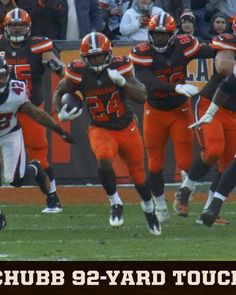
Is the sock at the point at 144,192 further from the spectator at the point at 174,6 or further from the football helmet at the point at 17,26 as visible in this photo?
the spectator at the point at 174,6

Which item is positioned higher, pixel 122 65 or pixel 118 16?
pixel 122 65

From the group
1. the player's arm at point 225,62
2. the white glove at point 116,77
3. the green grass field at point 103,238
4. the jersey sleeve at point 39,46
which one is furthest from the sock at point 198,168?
the jersey sleeve at point 39,46

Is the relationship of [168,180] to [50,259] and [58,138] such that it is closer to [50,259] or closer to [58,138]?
[58,138]

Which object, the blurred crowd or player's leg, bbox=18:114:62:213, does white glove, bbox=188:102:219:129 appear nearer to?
player's leg, bbox=18:114:62:213

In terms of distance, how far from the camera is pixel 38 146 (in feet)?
34.2

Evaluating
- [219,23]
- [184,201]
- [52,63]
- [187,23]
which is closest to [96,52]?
[52,63]

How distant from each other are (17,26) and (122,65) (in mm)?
1489

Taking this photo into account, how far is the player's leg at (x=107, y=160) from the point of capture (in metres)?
9.02

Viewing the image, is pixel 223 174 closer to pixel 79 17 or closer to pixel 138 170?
pixel 138 170

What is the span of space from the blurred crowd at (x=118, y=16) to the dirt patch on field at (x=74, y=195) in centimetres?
171

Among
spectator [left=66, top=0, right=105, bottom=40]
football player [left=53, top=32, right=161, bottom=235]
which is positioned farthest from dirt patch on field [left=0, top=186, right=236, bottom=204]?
football player [left=53, top=32, right=161, bottom=235]

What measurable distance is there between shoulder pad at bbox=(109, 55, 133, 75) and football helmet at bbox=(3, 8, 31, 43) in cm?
139

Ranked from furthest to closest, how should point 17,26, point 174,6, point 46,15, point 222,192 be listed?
point 174,6 → point 46,15 → point 17,26 → point 222,192

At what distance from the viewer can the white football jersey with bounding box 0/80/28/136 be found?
9.33 metres
